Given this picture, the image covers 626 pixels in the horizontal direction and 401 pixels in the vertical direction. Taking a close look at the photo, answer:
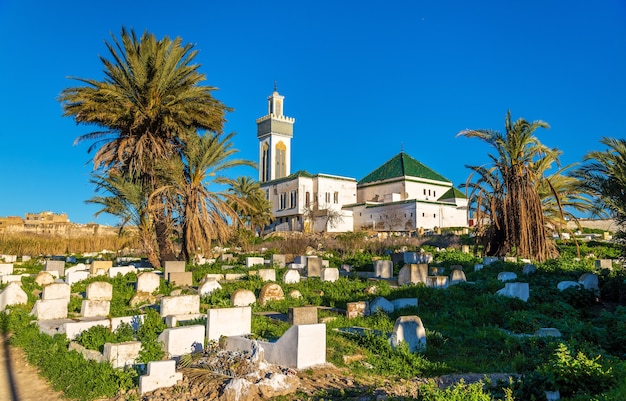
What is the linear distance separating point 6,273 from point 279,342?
1416 cm

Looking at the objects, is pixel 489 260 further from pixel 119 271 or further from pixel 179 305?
pixel 119 271

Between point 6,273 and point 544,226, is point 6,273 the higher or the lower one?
the lower one

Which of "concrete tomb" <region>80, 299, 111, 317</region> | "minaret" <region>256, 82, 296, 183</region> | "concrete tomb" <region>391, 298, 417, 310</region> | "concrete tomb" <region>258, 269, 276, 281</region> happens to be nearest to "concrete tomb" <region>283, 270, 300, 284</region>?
"concrete tomb" <region>258, 269, 276, 281</region>

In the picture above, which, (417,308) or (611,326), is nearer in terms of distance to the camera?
(611,326)

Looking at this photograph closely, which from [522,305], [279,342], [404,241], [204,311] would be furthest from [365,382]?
[404,241]

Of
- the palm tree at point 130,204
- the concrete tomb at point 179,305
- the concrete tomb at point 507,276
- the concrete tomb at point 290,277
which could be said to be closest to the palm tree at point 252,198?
the palm tree at point 130,204

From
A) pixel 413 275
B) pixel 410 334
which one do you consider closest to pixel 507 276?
pixel 413 275

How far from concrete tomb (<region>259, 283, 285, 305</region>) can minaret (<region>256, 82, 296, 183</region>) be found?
5786cm

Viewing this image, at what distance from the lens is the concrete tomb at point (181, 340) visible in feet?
25.4

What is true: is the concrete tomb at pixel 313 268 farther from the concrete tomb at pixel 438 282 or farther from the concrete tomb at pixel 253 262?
the concrete tomb at pixel 438 282

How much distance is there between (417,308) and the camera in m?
11.5

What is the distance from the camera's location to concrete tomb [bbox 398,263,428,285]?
1483cm

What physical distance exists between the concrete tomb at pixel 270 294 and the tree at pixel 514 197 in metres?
9.49

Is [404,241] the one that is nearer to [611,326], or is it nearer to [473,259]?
[473,259]
